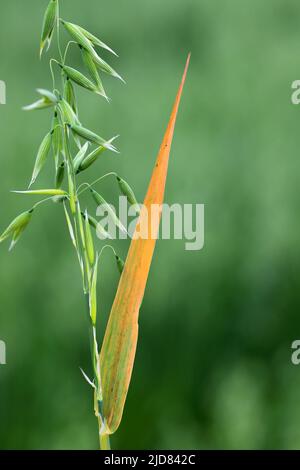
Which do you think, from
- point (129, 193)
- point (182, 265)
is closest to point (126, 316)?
point (129, 193)

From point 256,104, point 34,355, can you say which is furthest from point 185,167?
point 34,355

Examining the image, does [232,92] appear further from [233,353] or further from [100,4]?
[233,353]

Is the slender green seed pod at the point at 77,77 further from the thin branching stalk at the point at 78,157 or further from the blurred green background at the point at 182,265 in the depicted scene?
the blurred green background at the point at 182,265

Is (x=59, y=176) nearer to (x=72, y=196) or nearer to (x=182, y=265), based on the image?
(x=72, y=196)

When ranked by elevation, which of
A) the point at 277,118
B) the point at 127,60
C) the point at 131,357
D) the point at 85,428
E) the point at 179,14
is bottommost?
the point at 85,428

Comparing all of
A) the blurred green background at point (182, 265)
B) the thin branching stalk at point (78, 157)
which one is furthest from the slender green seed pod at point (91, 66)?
the blurred green background at point (182, 265)

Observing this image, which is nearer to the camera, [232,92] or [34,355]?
[34,355]
